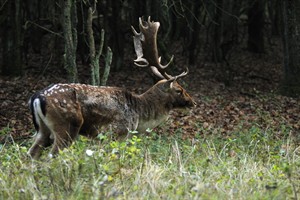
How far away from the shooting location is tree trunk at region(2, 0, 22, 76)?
15.7m

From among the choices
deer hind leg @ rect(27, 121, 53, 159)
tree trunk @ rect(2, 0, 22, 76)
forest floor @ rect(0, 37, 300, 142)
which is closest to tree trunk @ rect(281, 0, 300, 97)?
forest floor @ rect(0, 37, 300, 142)

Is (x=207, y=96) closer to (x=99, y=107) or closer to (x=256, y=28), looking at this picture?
(x=99, y=107)

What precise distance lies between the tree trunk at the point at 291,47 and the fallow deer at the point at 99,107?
21.2ft

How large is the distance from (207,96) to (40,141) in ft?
25.7

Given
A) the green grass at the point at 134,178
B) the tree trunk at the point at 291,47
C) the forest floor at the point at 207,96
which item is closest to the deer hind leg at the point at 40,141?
the green grass at the point at 134,178

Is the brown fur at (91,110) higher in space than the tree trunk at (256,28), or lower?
lower

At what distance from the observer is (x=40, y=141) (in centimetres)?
804

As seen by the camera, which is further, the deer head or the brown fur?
the deer head

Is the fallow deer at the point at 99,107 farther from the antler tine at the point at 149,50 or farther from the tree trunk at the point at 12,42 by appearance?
the tree trunk at the point at 12,42

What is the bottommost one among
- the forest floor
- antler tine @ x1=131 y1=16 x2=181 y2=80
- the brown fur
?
the forest floor

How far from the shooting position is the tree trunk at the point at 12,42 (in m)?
15.7

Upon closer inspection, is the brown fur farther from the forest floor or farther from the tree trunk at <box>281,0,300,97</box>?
the tree trunk at <box>281,0,300,97</box>

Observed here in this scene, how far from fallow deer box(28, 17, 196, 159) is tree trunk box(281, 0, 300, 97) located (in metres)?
6.47

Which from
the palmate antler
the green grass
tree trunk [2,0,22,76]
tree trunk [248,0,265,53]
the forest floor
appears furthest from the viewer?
tree trunk [248,0,265,53]
